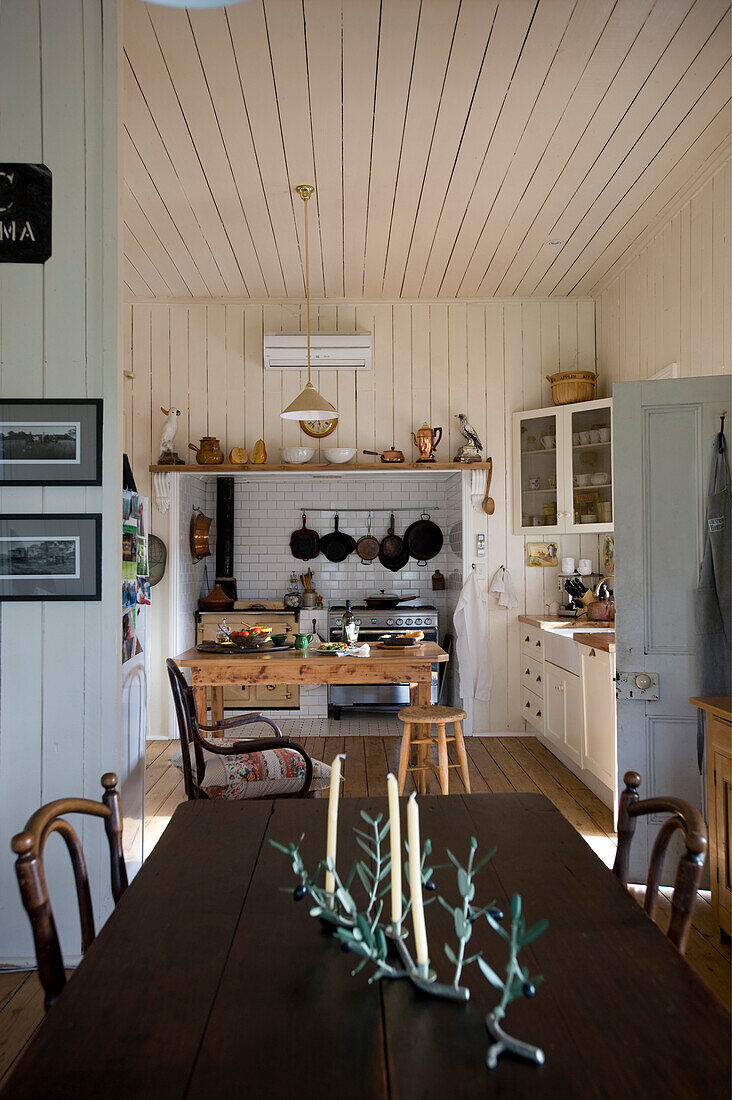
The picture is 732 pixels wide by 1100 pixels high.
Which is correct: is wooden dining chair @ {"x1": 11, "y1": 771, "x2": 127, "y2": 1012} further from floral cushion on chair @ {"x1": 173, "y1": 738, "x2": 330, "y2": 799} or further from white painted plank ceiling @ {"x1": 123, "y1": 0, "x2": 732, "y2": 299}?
white painted plank ceiling @ {"x1": 123, "y1": 0, "x2": 732, "y2": 299}

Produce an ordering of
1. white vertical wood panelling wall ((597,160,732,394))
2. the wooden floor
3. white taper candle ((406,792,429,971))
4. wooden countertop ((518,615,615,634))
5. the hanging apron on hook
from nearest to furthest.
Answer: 1. white taper candle ((406,792,429,971))
2. the wooden floor
3. the hanging apron on hook
4. white vertical wood panelling wall ((597,160,732,394))
5. wooden countertop ((518,615,615,634))

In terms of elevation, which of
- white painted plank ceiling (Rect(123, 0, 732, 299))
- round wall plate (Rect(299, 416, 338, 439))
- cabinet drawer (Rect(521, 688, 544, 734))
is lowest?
cabinet drawer (Rect(521, 688, 544, 734))

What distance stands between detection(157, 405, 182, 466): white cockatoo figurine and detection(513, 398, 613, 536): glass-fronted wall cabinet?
258 centimetres

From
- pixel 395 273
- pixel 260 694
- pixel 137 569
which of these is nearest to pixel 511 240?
pixel 395 273

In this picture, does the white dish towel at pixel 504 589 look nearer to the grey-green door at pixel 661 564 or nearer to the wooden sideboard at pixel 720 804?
the grey-green door at pixel 661 564

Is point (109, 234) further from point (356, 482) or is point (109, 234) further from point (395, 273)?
point (356, 482)

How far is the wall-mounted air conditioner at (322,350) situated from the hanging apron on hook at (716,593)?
316 cm

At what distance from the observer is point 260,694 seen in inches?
253

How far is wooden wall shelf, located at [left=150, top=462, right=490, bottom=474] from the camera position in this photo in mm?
5812

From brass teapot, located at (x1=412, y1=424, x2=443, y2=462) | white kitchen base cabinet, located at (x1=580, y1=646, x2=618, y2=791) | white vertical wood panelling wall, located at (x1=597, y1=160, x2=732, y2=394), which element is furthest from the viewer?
brass teapot, located at (x1=412, y1=424, x2=443, y2=462)

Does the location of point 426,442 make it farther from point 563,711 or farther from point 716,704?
point 716,704

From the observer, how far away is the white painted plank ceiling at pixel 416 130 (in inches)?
116

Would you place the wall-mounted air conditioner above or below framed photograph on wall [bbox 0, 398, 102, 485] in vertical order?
above

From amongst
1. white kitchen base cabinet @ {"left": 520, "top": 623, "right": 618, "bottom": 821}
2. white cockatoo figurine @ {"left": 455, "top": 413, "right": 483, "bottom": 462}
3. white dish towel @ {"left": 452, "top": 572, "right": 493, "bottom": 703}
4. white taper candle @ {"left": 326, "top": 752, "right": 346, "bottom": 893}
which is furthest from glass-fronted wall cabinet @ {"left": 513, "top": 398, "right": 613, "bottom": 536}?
white taper candle @ {"left": 326, "top": 752, "right": 346, "bottom": 893}
